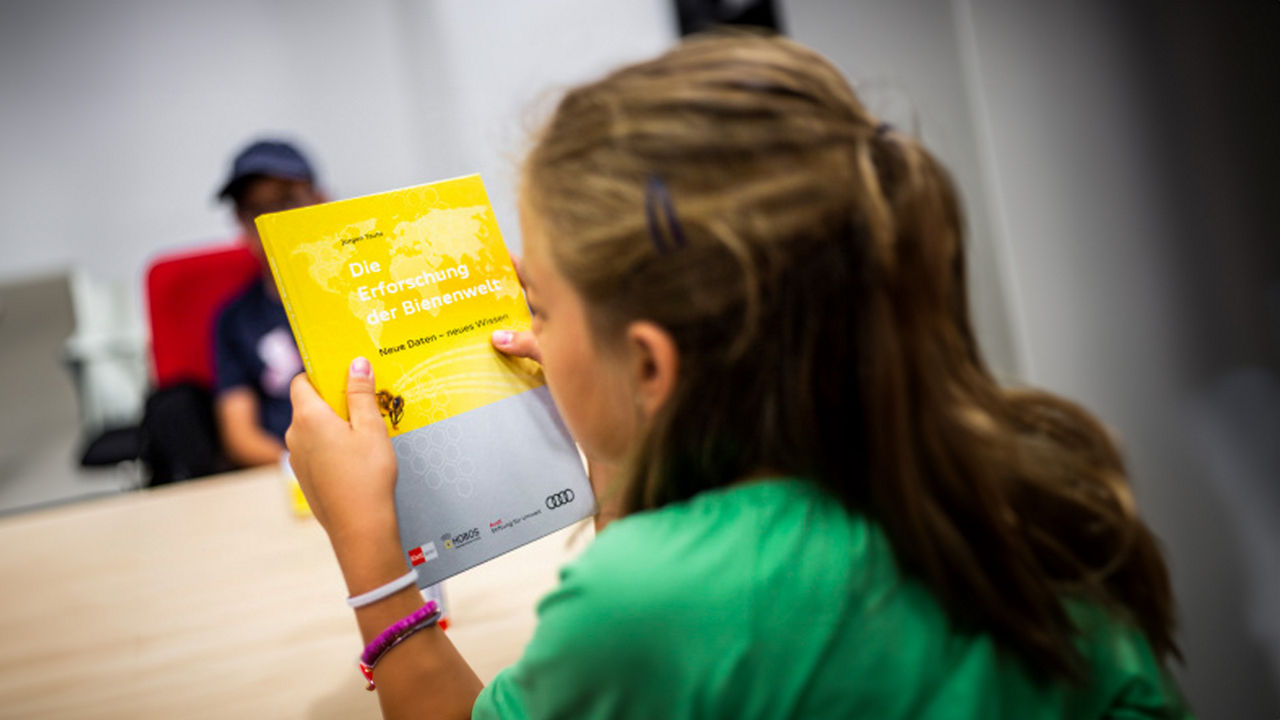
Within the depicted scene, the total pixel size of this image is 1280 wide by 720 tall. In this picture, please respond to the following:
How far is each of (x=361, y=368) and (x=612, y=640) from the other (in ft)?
0.94

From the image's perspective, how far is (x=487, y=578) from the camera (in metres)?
0.88

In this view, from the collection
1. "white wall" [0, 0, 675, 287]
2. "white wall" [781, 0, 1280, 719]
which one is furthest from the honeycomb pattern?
"white wall" [0, 0, 675, 287]

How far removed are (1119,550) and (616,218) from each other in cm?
34

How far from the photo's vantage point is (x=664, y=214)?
1.38 ft

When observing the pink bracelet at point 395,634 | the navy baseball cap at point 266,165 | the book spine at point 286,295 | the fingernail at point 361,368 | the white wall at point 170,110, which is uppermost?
the white wall at point 170,110

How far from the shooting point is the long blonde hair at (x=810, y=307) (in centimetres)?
42

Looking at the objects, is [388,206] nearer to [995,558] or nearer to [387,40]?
[995,558]

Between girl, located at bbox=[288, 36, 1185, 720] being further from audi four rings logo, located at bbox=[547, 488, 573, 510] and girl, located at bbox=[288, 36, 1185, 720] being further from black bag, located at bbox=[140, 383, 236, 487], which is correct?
black bag, located at bbox=[140, 383, 236, 487]

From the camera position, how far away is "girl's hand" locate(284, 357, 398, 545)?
0.57 m

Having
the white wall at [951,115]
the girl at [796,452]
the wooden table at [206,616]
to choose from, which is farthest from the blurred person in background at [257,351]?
the girl at [796,452]

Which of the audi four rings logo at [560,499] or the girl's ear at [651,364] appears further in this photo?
the audi four rings logo at [560,499]

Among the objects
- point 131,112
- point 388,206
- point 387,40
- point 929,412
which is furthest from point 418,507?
point 131,112

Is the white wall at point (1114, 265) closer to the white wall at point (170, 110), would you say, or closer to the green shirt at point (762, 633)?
the green shirt at point (762, 633)

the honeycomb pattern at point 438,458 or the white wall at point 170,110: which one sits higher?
the white wall at point 170,110
